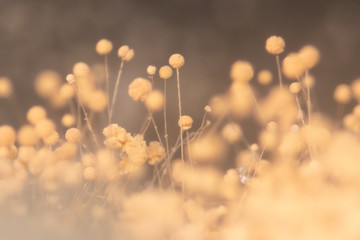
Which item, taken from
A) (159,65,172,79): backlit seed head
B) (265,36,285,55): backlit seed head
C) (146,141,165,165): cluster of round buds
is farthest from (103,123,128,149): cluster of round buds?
(265,36,285,55): backlit seed head

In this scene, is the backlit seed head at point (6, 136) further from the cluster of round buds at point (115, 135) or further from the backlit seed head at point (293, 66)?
the backlit seed head at point (293, 66)

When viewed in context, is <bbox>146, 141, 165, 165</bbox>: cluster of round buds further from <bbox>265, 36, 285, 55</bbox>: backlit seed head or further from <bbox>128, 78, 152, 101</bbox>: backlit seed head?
<bbox>265, 36, 285, 55</bbox>: backlit seed head

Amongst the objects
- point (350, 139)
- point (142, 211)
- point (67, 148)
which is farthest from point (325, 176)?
point (67, 148)

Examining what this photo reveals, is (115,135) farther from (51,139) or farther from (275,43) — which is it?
(275,43)

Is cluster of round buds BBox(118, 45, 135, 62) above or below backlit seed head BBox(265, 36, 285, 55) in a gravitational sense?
above

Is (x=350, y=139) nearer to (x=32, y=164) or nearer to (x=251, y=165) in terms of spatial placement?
(x=251, y=165)

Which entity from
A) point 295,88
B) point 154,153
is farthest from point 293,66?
point 154,153
